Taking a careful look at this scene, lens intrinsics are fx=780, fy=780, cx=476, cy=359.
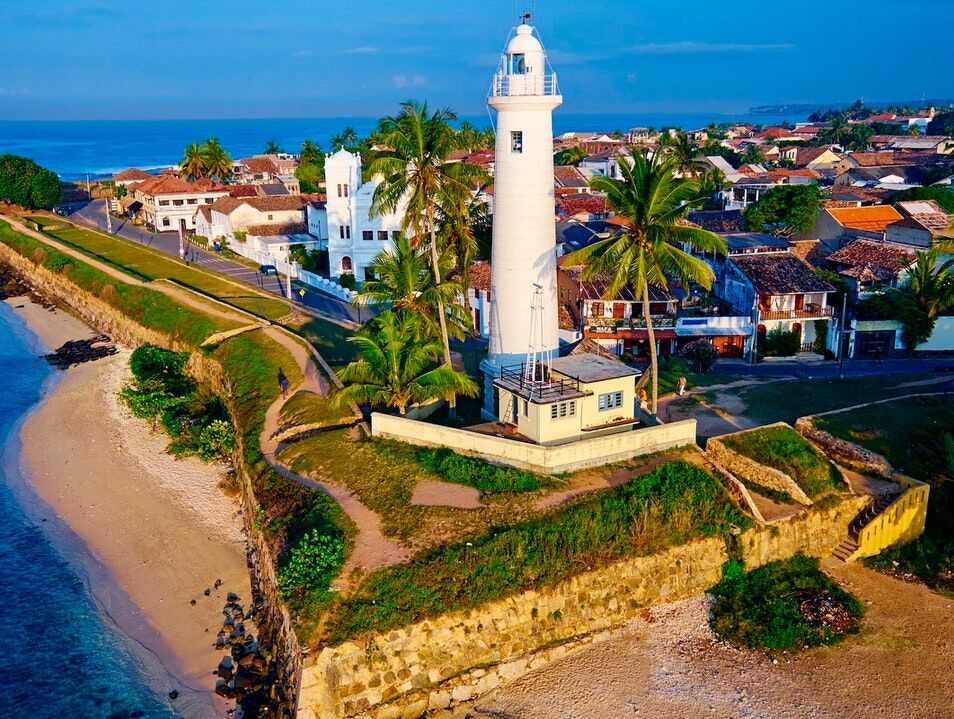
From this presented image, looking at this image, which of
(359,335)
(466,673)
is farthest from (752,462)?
(359,335)

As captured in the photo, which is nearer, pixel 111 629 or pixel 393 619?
pixel 393 619

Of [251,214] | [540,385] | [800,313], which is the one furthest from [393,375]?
[251,214]

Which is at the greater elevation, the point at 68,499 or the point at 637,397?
the point at 637,397

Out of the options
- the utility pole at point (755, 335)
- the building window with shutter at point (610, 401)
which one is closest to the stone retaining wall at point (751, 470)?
the building window with shutter at point (610, 401)

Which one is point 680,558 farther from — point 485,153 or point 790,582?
point 485,153

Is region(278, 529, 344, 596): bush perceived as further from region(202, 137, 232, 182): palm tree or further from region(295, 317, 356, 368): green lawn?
region(202, 137, 232, 182): palm tree

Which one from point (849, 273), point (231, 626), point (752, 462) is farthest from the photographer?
point (849, 273)
